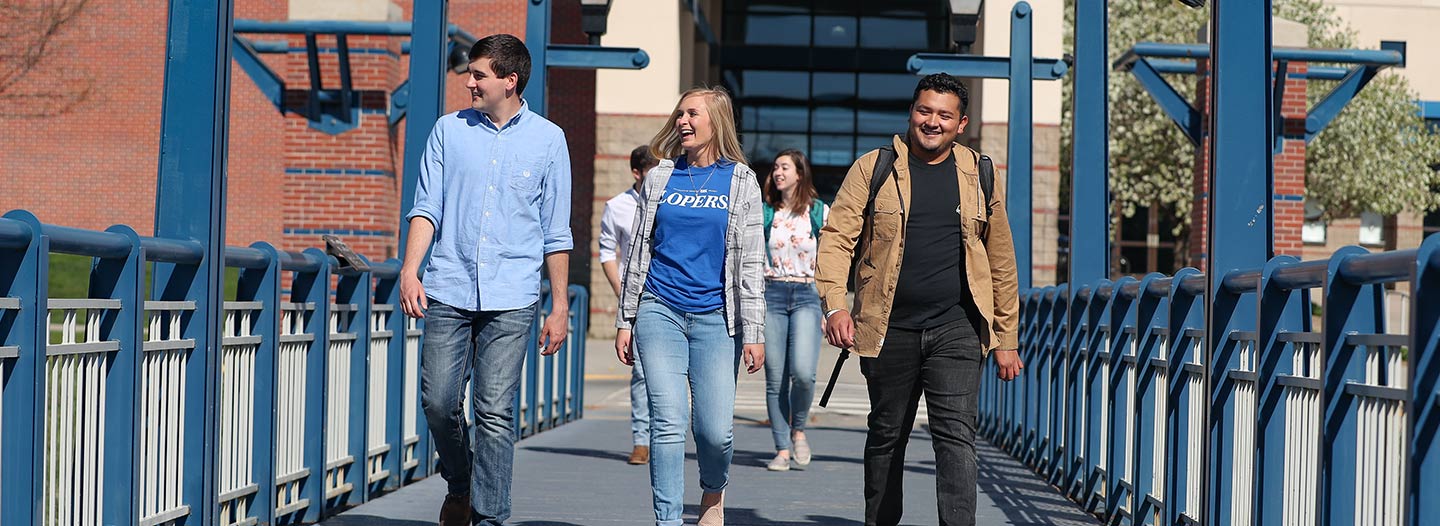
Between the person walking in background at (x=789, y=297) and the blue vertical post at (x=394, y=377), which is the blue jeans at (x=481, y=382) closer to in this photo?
the blue vertical post at (x=394, y=377)

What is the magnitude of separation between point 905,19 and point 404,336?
982 inches

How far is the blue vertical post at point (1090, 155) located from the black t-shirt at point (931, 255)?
341cm

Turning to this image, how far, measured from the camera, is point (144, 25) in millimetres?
29141

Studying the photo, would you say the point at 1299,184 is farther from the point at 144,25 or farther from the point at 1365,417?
the point at 144,25

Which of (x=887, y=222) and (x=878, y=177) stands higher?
(x=878, y=177)

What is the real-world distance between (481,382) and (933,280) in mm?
1444

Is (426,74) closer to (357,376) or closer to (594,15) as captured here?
Answer: (357,376)

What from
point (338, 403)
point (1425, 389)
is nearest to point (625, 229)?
point (338, 403)

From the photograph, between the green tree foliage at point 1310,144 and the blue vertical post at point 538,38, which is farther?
the green tree foliage at point 1310,144

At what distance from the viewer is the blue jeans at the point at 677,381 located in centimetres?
561

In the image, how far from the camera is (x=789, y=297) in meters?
9.16

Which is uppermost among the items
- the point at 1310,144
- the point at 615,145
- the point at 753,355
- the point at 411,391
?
the point at 1310,144

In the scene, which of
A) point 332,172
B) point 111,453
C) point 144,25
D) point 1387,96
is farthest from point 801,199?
point 1387,96


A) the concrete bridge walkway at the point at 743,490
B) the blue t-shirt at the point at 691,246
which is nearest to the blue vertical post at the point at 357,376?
the concrete bridge walkway at the point at 743,490
